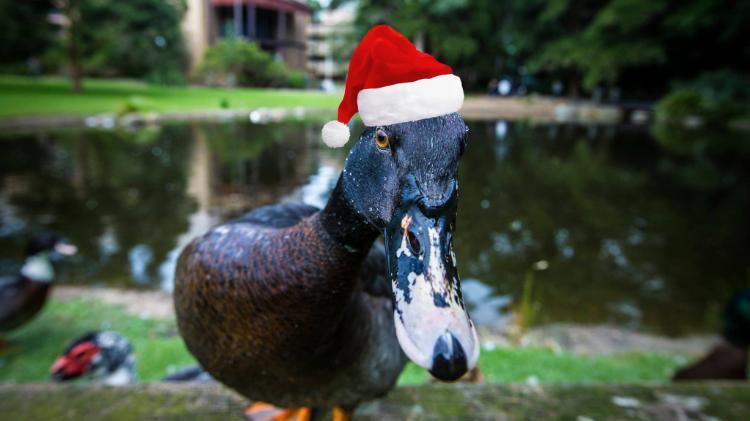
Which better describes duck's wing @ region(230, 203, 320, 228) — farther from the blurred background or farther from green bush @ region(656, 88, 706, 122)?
green bush @ region(656, 88, 706, 122)

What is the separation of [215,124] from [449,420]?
11.6 metres

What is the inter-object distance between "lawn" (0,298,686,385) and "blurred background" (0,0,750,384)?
0.02 metres

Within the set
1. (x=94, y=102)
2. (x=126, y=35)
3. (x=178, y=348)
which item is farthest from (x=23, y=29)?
(x=178, y=348)

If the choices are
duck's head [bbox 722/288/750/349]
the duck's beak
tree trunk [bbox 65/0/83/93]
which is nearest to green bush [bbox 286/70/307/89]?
tree trunk [bbox 65/0/83/93]

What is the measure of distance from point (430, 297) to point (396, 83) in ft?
1.34

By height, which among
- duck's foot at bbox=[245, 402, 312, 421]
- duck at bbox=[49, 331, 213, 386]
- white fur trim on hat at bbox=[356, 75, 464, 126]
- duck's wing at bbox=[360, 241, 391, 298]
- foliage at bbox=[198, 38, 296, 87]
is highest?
foliage at bbox=[198, 38, 296, 87]

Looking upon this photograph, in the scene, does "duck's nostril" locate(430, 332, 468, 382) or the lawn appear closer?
"duck's nostril" locate(430, 332, 468, 382)

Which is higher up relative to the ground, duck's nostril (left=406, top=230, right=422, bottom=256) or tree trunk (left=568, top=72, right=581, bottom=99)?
tree trunk (left=568, top=72, right=581, bottom=99)

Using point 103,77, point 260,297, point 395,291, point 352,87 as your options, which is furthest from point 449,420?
point 103,77

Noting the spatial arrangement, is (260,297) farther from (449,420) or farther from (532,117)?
(532,117)

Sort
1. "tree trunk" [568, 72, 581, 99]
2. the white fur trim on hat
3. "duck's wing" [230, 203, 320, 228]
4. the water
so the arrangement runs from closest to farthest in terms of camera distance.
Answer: the white fur trim on hat < "duck's wing" [230, 203, 320, 228] < the water < "tree trunk" [568, 72, 581, 99]

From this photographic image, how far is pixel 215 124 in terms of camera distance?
41.1 ft

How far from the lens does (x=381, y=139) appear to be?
1020 millimetres

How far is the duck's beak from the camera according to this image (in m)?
0.87
